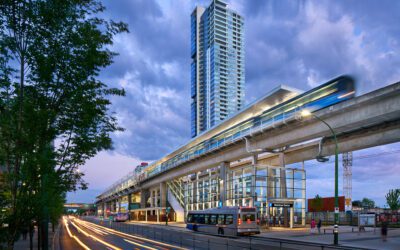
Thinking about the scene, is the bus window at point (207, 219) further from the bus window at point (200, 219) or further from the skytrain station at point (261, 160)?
the skytrain station at point (261, 160)

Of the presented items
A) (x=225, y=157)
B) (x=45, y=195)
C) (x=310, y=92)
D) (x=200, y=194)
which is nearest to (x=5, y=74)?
(x=45, y=195)

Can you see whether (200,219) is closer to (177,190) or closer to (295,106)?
(295,106)

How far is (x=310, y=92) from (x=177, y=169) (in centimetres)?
4258

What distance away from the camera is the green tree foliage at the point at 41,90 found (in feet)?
30.2

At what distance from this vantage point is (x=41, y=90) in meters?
10.9

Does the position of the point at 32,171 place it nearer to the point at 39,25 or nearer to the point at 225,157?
the point at 39,25

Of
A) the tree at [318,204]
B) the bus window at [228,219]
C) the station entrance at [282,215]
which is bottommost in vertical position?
the tree at [318,204]

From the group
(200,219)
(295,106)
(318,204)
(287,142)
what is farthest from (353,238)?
(318,204)

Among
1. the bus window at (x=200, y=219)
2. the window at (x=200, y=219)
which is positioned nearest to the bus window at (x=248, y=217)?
the window at (x=200, y=219)

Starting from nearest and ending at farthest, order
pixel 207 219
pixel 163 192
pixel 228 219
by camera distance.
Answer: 1. pixel 228 219
2. pixel 207 219
3. pixel 163 192

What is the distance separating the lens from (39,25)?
376 inches

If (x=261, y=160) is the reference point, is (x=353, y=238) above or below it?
below

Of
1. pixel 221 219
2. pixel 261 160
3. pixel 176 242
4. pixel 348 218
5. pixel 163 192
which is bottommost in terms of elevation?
pixel 348 218

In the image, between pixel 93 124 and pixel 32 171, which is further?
pixel 93 124
